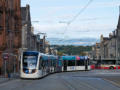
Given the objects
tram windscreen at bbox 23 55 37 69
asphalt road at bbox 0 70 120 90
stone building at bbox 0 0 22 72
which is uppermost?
stone building at bbox 0 0 22 72

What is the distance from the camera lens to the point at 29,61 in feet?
123

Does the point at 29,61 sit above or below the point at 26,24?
below

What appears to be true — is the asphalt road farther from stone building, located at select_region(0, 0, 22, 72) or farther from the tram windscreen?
stone building, located at select_region(0, 0, 22, 72)

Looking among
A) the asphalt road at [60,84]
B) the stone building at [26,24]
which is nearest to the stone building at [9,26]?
the stone building at [26,24]

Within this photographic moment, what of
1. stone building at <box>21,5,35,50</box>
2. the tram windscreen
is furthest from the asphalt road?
stone building at <box>21,5,35,50</box>

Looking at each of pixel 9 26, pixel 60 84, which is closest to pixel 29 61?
pixel 60 84

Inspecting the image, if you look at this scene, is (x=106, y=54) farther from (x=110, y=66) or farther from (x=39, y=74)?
(x=39, y=74)

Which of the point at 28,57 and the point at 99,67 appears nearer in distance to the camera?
the point at 28,57

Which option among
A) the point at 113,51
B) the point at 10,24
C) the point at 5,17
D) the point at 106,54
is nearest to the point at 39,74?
the point at 5,17

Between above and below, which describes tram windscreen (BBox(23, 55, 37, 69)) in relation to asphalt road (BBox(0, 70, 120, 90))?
above

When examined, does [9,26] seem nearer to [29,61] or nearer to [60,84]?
[29,61]

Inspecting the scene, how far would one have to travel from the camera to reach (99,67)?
8975 cm

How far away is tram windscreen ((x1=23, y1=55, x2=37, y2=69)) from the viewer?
37.4m

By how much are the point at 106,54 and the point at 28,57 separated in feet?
293
